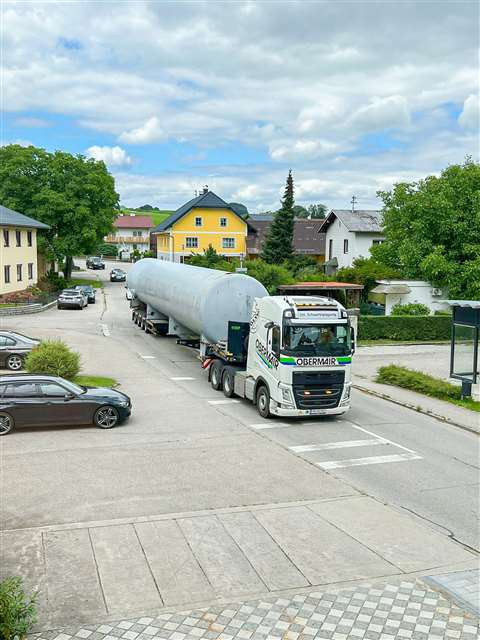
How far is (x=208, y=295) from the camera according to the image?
73.0ft

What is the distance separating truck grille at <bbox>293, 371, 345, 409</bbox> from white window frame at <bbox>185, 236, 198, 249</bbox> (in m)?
58.4

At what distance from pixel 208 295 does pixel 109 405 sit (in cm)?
628

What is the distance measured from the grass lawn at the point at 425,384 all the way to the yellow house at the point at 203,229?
51.4 metres

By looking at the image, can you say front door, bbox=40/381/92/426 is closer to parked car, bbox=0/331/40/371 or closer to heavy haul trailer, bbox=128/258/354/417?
heavy haul trailer, bbox=128/258/354/417

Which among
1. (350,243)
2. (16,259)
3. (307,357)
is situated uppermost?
(350,243)

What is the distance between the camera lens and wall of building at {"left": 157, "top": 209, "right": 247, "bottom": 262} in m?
74.5

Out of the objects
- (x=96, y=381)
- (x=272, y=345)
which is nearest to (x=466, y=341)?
(x=272, y=345)

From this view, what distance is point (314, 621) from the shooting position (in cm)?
768

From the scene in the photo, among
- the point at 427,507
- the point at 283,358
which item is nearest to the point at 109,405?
the point at 283,358

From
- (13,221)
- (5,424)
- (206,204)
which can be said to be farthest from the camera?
(206,204)

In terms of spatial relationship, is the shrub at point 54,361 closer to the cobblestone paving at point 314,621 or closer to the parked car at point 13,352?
the parked car at point 13,352

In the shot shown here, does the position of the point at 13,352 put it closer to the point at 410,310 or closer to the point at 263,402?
the point at 263,402

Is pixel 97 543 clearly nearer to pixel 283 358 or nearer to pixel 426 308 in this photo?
pixel 283 358

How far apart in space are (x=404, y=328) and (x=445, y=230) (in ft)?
24.6
